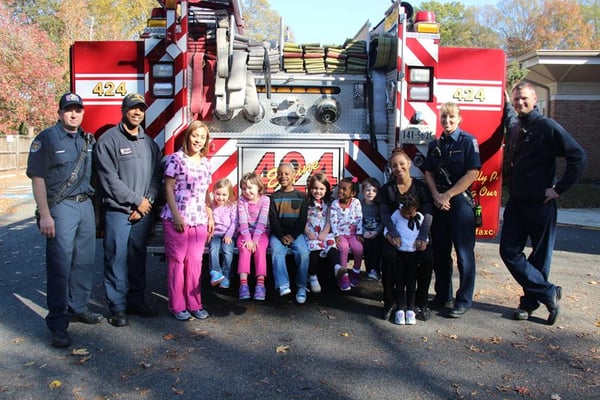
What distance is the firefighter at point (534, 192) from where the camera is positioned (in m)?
4.86

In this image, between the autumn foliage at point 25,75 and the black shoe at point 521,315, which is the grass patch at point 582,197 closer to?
the black shoe at point 521,315

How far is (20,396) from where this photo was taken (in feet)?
11.7

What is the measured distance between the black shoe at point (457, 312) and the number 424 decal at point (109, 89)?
3.52m

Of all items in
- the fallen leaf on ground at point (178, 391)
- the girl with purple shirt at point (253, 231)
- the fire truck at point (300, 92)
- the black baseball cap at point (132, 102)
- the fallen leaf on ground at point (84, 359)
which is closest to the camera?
the fallen leaf on ground at point (178, 391)

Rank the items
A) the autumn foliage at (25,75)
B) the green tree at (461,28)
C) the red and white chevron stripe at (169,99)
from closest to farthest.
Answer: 1. the red and white chevron stripe at (169,99)
2. the autumn foliage at (25,75)
3. the green tree at (461,28)

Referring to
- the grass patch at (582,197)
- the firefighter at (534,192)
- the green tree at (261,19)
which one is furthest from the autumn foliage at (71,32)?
the firefighter at (534,192)

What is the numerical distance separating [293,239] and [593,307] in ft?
9.78

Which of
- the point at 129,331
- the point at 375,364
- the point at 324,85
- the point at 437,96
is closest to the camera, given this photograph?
the point at 375,364

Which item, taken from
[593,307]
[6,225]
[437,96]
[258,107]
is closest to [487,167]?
[437,96]

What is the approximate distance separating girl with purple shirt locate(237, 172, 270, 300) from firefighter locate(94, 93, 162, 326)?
0.77m

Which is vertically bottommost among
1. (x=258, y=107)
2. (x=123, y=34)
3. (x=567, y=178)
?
(x=567, y=178)

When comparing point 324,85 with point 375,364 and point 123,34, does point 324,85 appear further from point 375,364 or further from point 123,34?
point 123,34

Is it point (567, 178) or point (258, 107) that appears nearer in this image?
point (567, 178)

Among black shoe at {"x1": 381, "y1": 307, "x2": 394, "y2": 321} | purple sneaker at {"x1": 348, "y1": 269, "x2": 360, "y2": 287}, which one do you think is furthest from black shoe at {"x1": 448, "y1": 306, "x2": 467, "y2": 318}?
purple sneaker at {"x1": 348, "y1": 269, "x2": 360, "y2": 287}
